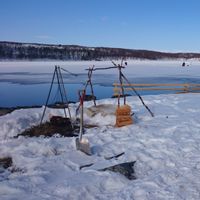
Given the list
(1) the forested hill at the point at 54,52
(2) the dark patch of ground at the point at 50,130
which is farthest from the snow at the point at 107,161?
(1) the forested hill at the point at 54,52

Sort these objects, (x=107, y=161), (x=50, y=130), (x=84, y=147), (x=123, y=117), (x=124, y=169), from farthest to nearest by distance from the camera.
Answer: (x=123, y=117), (x=50, y=130), (x=84, y=147), (x=107, y=161), (x=124, y=169)

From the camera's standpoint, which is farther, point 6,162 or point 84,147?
point 84,147

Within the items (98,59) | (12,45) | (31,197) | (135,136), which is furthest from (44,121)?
(12,45)

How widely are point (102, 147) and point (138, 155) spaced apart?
1.05 meters

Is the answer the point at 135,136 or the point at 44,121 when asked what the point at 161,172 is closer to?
the point at 135,136

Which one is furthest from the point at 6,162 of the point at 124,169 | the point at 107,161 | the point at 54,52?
the point at 54,52

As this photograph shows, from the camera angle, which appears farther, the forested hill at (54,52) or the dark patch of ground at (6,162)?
the forested hill at (54,52)

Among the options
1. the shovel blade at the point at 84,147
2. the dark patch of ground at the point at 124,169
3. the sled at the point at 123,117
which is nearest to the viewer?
the dark patch of ground at the point at 124,169

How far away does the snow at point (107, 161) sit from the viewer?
5.61m

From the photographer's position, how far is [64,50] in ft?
424

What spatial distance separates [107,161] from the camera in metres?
7.22

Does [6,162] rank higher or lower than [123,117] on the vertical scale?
lower

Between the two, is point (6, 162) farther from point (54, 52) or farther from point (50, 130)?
point (54, 52)

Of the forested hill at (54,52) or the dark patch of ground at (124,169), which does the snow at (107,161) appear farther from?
the forested hill at (54,52)
